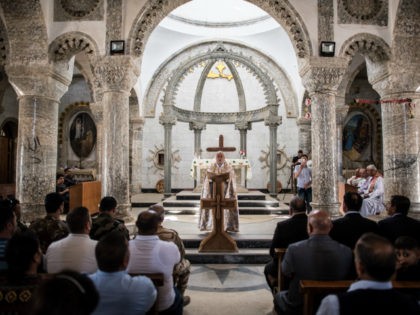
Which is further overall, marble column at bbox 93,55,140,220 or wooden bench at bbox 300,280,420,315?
marble column at bbox 93,55,140,220

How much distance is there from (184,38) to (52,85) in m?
7.67

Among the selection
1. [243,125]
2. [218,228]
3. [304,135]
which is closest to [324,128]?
[218,228]

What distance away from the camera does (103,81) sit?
747 centimetres

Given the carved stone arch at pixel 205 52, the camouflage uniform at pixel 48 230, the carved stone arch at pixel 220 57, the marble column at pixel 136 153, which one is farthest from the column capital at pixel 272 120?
the camouflage uniform at pixel 48 230

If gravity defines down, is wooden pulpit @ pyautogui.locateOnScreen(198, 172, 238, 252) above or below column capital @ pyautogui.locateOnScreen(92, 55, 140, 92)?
below

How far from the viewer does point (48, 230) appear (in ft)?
11.5

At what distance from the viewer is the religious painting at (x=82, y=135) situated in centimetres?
1585

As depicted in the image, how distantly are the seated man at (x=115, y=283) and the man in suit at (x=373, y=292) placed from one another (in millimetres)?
986

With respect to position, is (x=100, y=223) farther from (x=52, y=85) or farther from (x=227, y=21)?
(x=227, y=21)

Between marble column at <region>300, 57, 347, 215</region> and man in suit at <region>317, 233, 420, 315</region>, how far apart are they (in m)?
5.90

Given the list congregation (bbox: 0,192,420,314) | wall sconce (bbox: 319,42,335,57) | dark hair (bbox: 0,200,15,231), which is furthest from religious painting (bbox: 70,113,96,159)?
dark hair (bbox: 0,200,15,231)

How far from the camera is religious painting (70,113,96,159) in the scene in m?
15.9

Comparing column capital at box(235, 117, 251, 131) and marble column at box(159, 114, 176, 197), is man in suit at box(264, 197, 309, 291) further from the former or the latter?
column capital at box(235, 117, 251, 131)

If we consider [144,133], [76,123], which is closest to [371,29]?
[144,133]
